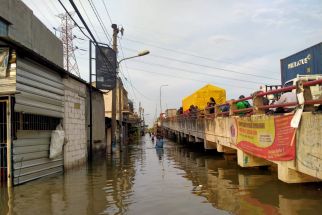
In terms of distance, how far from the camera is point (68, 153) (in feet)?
53.9

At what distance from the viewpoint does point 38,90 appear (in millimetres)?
12898

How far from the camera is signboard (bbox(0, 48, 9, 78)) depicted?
11.0m

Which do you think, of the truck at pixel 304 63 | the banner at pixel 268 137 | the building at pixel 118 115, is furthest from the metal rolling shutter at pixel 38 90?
the building at pixel 118 115

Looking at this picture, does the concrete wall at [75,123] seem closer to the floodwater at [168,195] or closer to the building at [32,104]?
the building at [32,104]

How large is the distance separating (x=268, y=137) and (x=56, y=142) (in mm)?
8023

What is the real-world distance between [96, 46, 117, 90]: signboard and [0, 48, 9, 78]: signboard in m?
12.6

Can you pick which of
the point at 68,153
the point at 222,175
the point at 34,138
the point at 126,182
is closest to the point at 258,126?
the point at 222,175

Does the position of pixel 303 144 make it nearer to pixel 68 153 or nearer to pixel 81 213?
pixel 81 213

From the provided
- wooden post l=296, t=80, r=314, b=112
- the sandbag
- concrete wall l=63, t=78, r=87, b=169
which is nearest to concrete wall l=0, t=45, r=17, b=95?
the sandbag

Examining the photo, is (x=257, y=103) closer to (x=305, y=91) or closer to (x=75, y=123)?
(x=305, y=91)

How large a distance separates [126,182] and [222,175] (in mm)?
3197

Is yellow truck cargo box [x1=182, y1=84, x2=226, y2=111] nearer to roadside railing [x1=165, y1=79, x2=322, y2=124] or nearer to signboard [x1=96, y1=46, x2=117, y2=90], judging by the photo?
signboard [x1=96, y1=46, x2=117, y2=90]

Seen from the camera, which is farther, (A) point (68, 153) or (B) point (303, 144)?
(A) point (68, 153)

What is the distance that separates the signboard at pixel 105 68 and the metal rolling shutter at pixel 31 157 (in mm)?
10029
